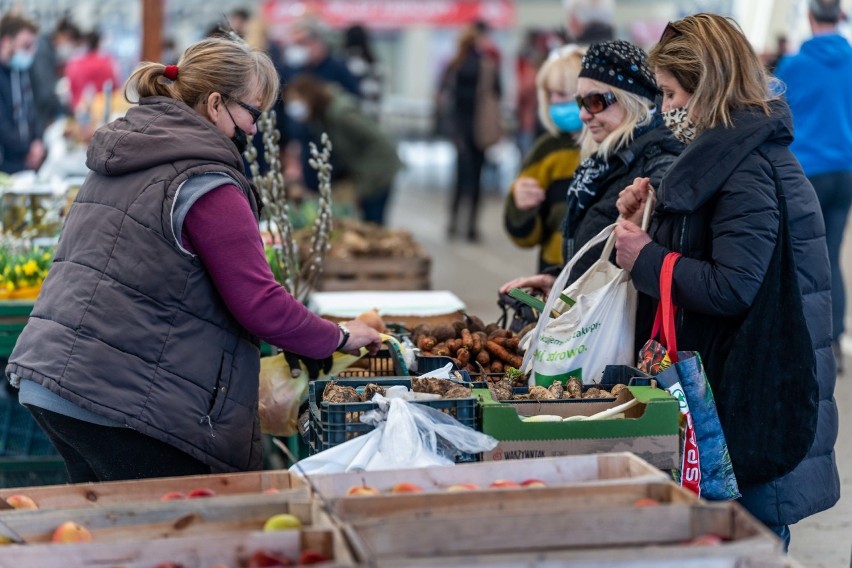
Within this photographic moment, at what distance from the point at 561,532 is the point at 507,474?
43 cm

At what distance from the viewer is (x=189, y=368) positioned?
3.24m

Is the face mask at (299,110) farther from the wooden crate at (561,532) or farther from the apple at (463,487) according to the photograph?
the wooden crate at (561,532)

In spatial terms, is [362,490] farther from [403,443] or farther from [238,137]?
[238,137]

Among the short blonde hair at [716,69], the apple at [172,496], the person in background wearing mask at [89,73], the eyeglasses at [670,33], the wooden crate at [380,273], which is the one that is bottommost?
the wooden crate at [380,273]

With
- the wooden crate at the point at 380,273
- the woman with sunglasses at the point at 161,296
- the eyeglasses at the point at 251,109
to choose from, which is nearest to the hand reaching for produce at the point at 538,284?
the woman with sunglasses at the point at 161,296

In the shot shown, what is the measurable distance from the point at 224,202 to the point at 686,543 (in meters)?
1.49

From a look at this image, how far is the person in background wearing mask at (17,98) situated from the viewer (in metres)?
10.3

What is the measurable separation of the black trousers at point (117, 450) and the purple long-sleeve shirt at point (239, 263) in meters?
0.40

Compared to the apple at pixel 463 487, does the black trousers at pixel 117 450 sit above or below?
below

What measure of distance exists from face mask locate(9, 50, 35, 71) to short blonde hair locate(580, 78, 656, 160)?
769cm

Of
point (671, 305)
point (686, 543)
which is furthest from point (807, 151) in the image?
point (686, 543)

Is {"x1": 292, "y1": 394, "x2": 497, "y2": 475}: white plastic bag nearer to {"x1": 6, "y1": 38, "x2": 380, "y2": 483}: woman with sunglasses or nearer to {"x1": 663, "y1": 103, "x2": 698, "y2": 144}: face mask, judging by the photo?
{"x1": 6, "y1": 38, "x2": 380, "y2": 483}: woman with sunglasses

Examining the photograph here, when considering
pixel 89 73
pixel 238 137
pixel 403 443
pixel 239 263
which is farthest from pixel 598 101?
pixel 89 73

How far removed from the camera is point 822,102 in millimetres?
7035
